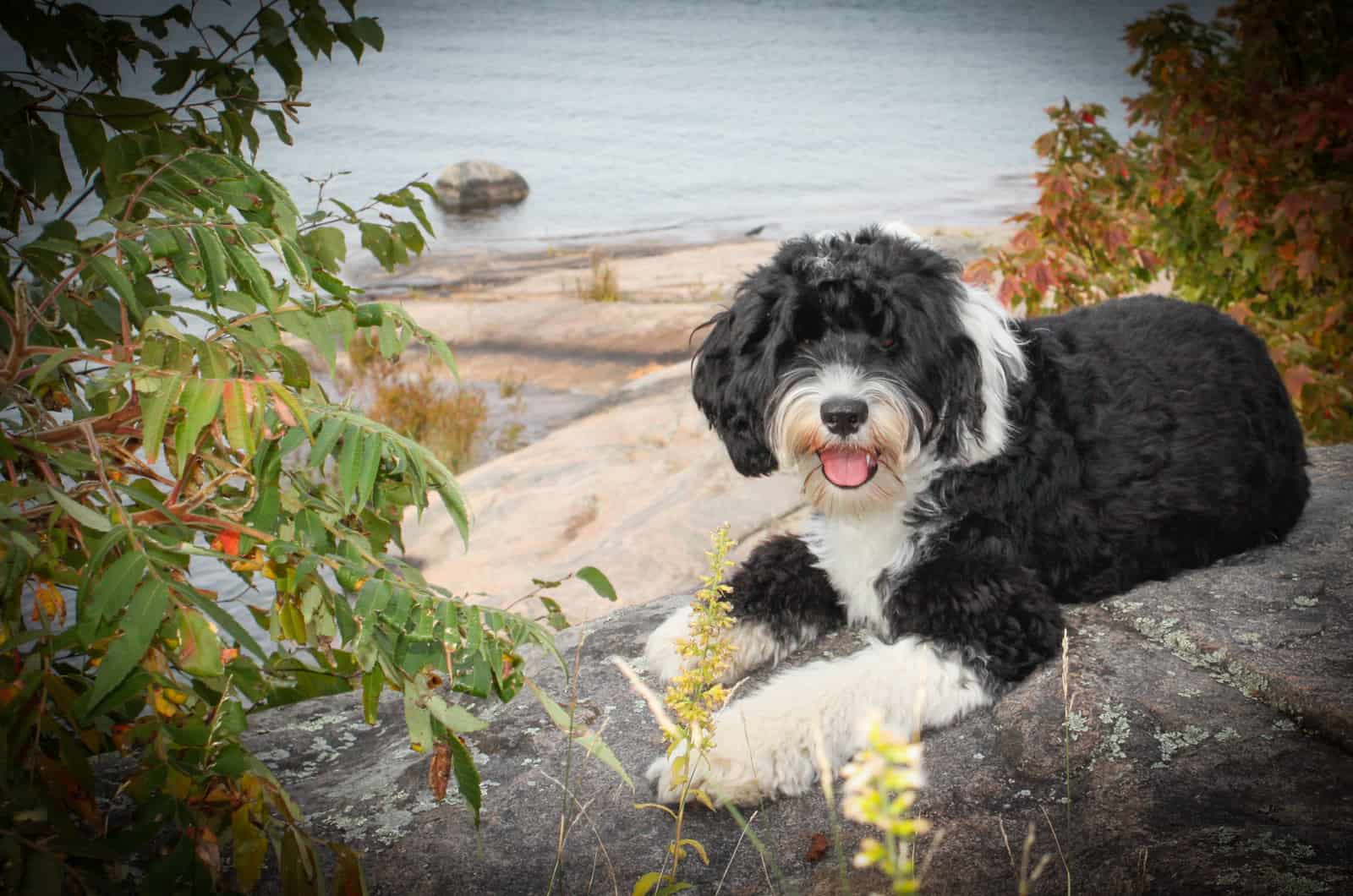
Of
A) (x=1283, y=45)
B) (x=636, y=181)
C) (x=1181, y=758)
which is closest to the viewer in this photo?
(x=1181, y=758)

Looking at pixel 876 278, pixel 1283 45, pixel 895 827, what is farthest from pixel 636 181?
pixel 895 827

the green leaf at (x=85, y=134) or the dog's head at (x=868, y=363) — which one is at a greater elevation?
the green leaf at (x=85, y=134)

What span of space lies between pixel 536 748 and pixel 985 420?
180cm

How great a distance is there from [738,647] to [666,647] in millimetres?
255

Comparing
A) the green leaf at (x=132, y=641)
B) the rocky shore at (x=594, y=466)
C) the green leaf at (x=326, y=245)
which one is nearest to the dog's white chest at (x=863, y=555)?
the rocky shore at (x=594, y=466)

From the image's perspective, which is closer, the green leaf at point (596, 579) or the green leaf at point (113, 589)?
the green leaf at point (113, 589)

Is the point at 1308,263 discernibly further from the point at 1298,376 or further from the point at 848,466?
the point at 848,466

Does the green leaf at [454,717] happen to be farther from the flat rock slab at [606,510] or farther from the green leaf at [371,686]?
the flat rock slab at [606,510]

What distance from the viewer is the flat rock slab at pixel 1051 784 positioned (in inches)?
94.6

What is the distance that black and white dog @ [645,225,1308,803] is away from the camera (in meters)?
3.14

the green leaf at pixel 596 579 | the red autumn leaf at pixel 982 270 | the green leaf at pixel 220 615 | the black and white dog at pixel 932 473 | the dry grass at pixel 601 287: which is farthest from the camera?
the dry grass at pixel 601 287

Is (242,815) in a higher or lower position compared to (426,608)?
lower

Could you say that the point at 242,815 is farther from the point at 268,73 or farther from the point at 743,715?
the point at 268,73

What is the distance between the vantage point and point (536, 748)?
322 centimetres
